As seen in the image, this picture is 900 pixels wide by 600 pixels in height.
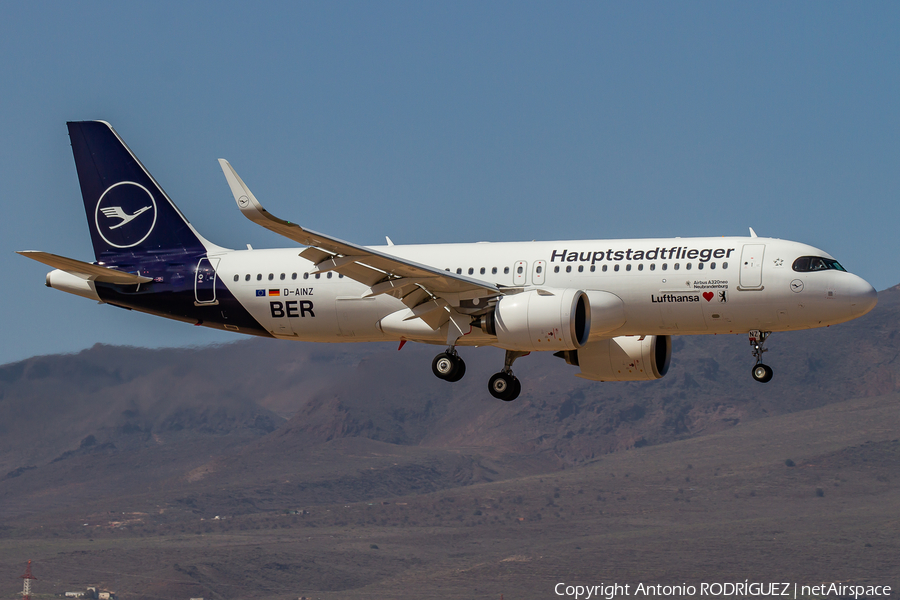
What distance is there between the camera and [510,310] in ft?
139

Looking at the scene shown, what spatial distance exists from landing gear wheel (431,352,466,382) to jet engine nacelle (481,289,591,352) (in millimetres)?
2453

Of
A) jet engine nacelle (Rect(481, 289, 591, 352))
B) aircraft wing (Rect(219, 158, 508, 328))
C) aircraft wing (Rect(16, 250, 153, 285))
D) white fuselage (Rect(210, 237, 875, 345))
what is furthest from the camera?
aircraft wing (Rect(16, 250, 153, 285))

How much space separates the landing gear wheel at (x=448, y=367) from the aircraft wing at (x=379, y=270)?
125 centimetres

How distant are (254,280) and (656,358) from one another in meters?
16.2

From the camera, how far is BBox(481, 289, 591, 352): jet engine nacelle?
41688 millimetres

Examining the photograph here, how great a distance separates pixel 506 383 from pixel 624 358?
16.2 ft

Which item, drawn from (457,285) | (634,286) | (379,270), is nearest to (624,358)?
(634,286)

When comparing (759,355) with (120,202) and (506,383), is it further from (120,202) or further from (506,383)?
(120,202)

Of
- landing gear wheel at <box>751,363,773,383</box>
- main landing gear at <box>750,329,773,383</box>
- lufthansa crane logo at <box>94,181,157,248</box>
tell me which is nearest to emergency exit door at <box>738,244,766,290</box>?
main landing gear at <box>750,329,773,383</box>

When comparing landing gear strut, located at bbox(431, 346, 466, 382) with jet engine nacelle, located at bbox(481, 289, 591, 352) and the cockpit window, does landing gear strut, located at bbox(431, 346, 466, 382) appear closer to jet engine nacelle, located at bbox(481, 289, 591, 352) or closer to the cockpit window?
jet engine nacelle, located at bbox(481, 289, 591, 352)

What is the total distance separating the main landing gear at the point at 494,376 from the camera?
44906 millimetres

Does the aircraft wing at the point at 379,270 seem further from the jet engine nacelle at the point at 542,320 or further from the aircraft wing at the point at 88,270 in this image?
the aircraft wing at the point at 88,270

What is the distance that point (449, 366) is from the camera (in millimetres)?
44906

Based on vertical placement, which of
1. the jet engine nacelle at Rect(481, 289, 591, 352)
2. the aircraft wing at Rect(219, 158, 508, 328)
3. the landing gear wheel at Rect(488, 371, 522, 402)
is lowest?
the landing gear wheel at Rect(488, 371, 522, 402)
